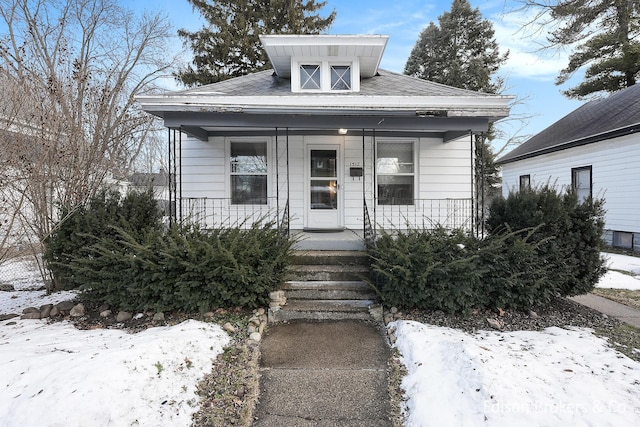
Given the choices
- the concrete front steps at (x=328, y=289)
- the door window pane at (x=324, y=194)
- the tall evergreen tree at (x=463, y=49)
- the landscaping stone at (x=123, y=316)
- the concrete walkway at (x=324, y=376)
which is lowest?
the concrete walkway at (x=324, y=376)

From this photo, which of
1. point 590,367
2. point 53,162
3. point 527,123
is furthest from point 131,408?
point 527,123

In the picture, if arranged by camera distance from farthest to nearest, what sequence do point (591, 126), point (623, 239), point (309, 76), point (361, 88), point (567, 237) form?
1. point (591, 126)
2. point (623, 239)
3. point (361, 88)
4. point (309, 76)
5. point (567, 237)

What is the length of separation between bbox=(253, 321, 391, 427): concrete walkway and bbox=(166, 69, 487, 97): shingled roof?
4830mm

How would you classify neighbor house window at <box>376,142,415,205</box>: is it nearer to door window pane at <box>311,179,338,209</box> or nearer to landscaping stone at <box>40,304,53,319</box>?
door window pane at <box>311,179,338,209</box>

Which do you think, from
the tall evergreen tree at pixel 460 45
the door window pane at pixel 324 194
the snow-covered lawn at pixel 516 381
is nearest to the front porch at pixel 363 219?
the door window pane at pixel 324 194

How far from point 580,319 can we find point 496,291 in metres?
1.20

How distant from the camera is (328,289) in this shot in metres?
5.18

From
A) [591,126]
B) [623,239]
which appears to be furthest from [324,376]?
[591,126]

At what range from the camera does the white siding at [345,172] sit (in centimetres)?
802

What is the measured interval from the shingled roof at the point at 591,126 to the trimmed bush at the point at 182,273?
11.5 m

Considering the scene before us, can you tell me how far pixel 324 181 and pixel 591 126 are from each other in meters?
10.6

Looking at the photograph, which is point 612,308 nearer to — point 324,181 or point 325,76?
point 324,181

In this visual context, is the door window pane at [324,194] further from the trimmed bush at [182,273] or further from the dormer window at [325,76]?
the trimmed bush at [182,273]

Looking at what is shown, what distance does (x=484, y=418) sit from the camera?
2582mm
